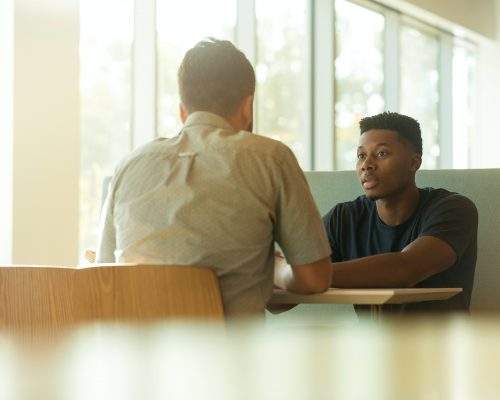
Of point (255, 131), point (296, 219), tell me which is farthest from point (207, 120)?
point (255, 131)

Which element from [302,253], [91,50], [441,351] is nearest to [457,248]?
[302,253]

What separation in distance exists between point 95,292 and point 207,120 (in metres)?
0.58

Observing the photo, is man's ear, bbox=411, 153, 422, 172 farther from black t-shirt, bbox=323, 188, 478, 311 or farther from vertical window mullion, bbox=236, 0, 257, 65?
vertical window mullion, bbox=236, 0, 257, 65

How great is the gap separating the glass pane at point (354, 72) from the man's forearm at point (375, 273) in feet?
21.4

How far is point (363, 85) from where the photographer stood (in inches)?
363

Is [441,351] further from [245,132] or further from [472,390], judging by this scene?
[245,132]

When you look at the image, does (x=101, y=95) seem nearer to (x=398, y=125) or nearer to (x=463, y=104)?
(x=398, y=125)

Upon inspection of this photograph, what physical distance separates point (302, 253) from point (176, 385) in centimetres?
157

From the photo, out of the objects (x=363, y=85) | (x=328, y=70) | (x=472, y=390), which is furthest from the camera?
(x=363, y=85)

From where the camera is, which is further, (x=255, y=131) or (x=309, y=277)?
→ (x=255, y=131)

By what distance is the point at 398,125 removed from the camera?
110 inches

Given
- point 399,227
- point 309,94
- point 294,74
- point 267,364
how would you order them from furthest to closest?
1. point 309,94
2. point 294,74
3. point 399,227
4. point 267,364

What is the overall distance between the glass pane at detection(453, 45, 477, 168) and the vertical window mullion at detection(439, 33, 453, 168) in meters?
0.10

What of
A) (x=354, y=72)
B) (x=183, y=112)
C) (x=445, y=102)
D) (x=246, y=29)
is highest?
(x=246, y=29)
